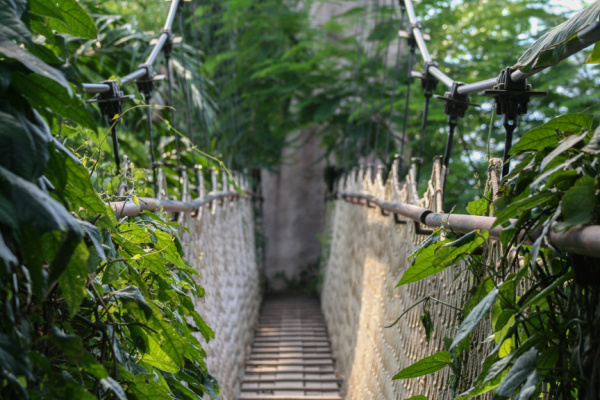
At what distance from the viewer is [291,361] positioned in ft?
14.7

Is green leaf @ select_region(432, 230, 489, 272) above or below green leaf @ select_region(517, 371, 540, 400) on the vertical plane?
above

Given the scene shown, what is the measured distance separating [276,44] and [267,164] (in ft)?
5.21

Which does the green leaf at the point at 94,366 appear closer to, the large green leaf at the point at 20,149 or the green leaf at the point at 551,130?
the large green leaf at the point at 20,149

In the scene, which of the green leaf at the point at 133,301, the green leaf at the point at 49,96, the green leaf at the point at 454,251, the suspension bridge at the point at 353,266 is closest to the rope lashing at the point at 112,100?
the suspension bridge at the point at 353,266

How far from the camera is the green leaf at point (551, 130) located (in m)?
0.97

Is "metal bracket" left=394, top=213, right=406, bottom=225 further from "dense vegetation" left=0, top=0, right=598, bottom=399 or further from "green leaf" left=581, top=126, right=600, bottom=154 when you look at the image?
"green leaf" left=581, top=126, right=600, bottom=154

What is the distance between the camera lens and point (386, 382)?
2160mm

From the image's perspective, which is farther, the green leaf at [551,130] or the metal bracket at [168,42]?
the metal bracket at [168,42]

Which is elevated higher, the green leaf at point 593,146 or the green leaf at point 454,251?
the green leaf at point 593,146

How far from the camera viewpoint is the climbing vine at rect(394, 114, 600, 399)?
802 millimetres

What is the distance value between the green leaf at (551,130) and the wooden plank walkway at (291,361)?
9.33ft

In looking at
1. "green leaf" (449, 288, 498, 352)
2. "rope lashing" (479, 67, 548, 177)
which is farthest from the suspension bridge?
"green leaf" (449, 288, 498, 352)

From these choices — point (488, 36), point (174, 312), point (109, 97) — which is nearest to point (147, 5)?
point (488, 36)

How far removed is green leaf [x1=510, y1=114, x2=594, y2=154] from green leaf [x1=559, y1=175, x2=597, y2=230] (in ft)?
0.64
